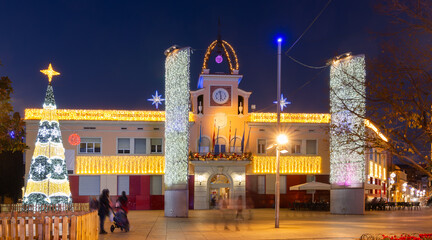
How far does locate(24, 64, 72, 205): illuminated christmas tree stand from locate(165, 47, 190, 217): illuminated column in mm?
6860

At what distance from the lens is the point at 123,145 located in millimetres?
41125

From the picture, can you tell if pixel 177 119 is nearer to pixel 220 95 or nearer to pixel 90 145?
pixel 220 95

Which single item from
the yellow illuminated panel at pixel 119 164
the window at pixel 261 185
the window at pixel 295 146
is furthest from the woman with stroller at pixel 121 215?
the window at pixel 295 146

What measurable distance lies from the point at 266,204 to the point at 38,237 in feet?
98.2

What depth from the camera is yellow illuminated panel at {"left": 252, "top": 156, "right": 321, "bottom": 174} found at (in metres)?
41.8

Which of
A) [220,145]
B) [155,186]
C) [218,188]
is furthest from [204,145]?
[155,186]

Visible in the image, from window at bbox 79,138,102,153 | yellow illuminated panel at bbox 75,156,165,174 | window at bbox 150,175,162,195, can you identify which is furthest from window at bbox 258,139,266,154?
window at bbox 79,138,102,153

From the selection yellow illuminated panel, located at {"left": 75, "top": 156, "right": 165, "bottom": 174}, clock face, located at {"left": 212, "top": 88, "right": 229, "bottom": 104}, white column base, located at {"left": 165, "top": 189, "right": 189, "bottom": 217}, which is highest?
clock face, located at {"left": 212, "top": 88, "right": 229, "bottom": 104}

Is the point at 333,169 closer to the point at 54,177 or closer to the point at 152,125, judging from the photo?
the point at 152,125

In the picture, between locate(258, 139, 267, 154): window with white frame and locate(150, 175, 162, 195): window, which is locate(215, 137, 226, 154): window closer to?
locate(258, 139, 267, 154): window with white frame

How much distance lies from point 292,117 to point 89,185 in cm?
1731

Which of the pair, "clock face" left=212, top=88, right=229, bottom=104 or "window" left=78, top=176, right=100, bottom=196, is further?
"clock face" left=212, top=88, right=229, bottom=104

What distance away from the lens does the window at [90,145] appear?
40522mm

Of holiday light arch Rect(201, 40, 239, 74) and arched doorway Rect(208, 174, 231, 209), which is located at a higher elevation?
holiday light arch Rect(201, 40, 239, 74)
